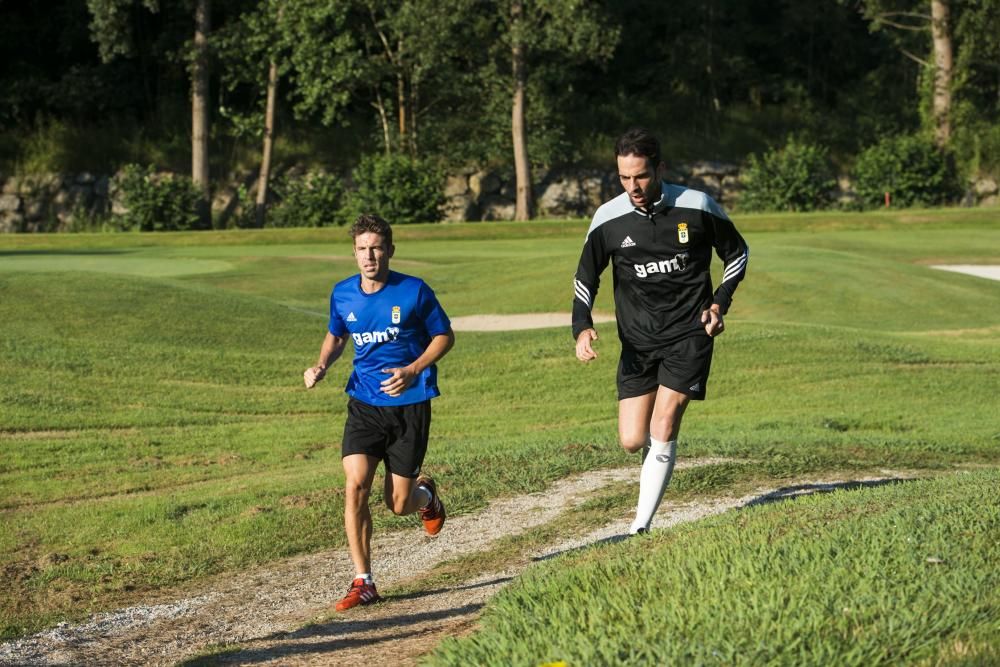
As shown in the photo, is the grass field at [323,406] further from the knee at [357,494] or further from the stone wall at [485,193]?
the stone wall at [485,193]

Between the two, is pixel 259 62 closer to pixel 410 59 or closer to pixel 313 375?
pixel 410 59

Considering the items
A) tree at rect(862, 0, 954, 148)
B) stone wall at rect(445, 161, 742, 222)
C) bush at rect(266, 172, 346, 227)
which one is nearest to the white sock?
bush at rect(266, 172, 346, 227)

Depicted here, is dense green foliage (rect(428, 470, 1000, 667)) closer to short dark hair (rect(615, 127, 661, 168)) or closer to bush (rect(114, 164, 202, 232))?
short dark hair (rect(615, 127, 661, 168))

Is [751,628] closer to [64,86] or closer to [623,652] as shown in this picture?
[623,652]

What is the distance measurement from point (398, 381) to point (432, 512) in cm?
116

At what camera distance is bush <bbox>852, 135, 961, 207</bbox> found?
151ft

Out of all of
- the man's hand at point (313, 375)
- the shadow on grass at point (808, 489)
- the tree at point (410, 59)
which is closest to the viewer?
the man's hand at point (313, 375)

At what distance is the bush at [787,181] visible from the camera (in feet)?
150

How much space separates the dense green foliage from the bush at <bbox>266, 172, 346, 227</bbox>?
39.3m

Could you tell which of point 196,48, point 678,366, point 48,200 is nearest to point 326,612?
point 678,366

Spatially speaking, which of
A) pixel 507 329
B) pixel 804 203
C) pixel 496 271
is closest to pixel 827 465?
pixel 507 329

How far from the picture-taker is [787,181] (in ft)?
150

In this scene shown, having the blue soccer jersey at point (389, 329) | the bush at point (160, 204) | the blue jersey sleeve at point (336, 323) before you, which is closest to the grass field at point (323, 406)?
the blue soccer jersey at point (389, 329)

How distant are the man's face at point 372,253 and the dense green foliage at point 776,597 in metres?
1.84
